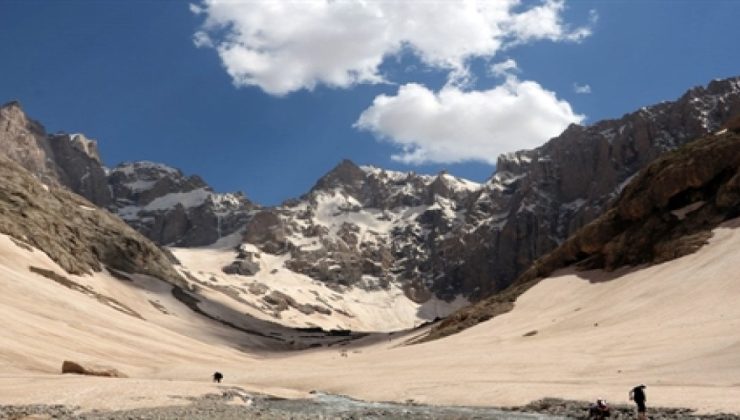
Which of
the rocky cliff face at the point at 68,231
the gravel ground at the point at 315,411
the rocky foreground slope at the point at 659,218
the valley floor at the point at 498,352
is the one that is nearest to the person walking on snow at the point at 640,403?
the gravel ground at the point at 315,411

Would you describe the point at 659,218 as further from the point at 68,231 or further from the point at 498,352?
the point at 68,231

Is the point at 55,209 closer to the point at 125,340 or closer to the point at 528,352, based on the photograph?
the point at 125,340

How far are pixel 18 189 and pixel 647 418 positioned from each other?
12287 centimetres

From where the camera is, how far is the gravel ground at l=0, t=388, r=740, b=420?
30219 mm

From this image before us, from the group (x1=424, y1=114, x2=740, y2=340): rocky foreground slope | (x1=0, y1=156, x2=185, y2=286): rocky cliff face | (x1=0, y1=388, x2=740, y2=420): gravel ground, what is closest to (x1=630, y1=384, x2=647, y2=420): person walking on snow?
(x1=0, y1=388, x2=740, y2=420): gravel ground

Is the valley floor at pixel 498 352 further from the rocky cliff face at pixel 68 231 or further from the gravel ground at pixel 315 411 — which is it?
the rocky cliff face at pixel 68 231

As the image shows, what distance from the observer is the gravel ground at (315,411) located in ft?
99.1

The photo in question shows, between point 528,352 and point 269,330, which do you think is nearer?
point 528,352

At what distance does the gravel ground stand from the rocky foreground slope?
4442 centimetres

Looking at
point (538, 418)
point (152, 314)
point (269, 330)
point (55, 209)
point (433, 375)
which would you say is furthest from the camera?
point (269, 330)

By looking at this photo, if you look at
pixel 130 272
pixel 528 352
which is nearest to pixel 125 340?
pixel 528 352

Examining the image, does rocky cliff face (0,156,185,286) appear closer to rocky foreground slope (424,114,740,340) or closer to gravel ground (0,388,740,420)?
rocky foreground slope (424,114,740,340)

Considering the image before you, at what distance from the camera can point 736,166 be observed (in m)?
82.6

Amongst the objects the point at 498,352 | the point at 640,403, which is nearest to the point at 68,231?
the point at 498,352
